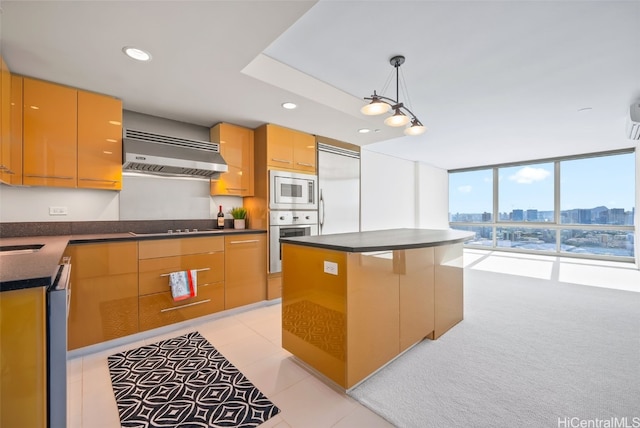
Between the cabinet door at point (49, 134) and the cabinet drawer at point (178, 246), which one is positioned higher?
the cabinet door at point (49, 134)

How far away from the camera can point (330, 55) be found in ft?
7.33

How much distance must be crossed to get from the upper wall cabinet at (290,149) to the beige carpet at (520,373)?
8.37ft

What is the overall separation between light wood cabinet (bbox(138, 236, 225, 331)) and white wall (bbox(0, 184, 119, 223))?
76cm

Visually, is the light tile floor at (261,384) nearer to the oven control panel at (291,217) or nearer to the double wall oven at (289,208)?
the double wall oven at (289,208)

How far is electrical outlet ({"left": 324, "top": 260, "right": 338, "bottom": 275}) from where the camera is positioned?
1.71 m

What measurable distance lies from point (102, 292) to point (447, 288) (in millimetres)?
3070

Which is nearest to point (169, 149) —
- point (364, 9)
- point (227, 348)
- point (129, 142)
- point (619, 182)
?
point (129, 142)

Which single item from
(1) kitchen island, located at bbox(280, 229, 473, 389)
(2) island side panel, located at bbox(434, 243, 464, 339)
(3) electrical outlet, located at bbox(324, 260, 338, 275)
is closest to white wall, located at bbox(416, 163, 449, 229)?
(2) island side panel, located at bbox(434, 243, 464, 339)

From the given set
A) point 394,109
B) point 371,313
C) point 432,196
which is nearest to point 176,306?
point 371,313

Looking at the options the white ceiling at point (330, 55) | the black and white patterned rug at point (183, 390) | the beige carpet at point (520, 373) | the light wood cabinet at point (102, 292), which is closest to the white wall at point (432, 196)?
the white ceiling at point (330, 55)

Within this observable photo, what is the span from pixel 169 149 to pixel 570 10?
11.4ft

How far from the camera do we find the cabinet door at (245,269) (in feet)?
9.86

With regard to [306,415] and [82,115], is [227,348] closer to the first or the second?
[306,415]

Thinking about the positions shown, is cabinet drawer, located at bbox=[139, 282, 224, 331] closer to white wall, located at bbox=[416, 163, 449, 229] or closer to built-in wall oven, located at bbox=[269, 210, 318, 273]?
built-in wall oven, located at bbox=[269, 210, 318, 273]
